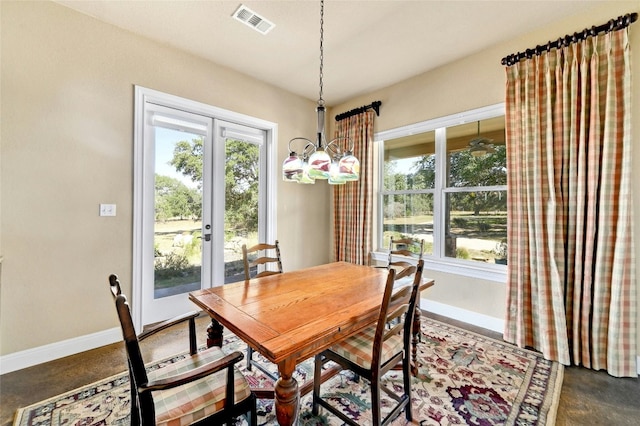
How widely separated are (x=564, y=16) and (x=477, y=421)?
3.16 meters

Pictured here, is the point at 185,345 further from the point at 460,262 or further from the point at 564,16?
the point at 564,16

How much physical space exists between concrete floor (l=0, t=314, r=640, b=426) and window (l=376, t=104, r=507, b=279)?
101 cm

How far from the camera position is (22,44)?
2098mm

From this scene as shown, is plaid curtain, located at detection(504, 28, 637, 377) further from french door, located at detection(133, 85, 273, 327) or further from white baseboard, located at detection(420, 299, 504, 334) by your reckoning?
french door, located at detection(133, 85, 273, 327)

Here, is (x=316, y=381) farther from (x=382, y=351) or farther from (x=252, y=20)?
(x=252, y=20)

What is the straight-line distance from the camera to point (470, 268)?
2.96 m

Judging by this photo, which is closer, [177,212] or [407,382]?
[407,382]

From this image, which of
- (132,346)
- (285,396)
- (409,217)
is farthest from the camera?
(409,217)

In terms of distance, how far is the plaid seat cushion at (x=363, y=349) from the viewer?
56.9 inches

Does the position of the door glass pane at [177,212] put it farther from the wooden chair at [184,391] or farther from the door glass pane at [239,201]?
the wooden chair at [184,391]

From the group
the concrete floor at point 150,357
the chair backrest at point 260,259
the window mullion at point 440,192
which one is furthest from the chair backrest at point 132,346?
the window mullion at point 440,192

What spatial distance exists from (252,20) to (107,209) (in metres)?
2.12

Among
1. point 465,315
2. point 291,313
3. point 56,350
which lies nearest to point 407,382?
point 291,313

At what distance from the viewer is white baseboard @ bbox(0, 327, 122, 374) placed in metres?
2.06
